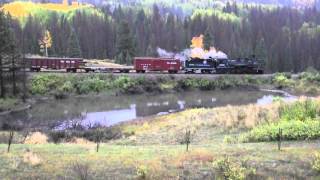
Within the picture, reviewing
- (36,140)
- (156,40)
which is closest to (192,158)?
(36,140)

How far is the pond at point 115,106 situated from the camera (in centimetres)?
4731

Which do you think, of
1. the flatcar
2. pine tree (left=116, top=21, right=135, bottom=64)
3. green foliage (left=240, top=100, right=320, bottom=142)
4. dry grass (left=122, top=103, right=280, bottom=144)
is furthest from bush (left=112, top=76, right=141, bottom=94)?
green foliage (left=240, top=100, right=320, bottom=142)

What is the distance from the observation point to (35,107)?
57688mm

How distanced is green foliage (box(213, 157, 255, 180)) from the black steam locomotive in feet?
238

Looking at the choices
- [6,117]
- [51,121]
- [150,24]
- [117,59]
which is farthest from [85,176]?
[150,24]

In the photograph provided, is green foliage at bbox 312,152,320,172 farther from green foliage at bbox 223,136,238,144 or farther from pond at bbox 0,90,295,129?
pond at bbox 0,90,295,129

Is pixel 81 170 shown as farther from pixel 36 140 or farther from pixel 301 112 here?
pixel 301 112

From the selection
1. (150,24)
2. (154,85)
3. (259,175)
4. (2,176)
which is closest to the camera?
(2,176)

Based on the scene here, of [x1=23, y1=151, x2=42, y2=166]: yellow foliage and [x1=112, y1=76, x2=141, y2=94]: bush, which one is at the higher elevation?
[x1=23, y1=151, x2=42, y2=166]: yellow foliage

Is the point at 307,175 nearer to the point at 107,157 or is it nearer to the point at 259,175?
the point at 259,175

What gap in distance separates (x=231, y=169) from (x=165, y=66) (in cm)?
7107

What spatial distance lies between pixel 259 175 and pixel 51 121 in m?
33.5

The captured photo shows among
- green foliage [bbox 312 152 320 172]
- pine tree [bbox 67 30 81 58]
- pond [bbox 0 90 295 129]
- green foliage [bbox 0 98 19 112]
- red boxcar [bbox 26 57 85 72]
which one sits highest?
pine tree [bbox 67 30 81 58]

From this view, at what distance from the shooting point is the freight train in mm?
82438
